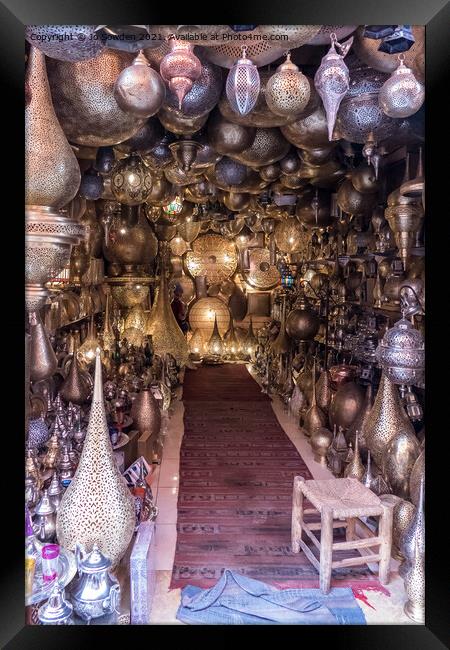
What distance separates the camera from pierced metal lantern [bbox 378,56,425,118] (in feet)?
4.88

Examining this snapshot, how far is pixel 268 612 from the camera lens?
6.06ft

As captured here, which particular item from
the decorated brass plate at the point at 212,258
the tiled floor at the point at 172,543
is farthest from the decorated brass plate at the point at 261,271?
the tiled floor at the point at 172,543

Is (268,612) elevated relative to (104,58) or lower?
lower

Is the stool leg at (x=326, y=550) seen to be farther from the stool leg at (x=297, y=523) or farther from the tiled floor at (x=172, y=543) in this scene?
the stool leg at (x=297, y=523)

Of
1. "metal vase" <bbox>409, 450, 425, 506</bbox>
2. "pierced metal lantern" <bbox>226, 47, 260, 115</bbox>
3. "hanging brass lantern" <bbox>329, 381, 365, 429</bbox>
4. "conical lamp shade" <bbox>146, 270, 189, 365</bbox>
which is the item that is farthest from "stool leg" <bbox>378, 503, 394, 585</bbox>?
"conical lamp shade" <bbox>146, 270, 189, 365</bbox>

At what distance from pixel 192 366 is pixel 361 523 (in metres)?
5.00

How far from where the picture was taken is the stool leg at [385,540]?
2.10 m

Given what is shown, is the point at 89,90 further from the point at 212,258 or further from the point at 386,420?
the point at 212,258

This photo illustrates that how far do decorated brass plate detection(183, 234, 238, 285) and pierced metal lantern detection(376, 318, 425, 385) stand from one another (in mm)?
6202

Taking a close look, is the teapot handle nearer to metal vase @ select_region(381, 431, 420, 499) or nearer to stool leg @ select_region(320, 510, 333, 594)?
stool leg @ select_region(320, 510, 333, 594)

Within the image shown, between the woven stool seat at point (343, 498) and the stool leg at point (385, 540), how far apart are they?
32mm

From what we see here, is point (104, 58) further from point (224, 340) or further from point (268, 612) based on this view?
point (224, 340)

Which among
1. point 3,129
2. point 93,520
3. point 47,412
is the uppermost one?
point 3,129
